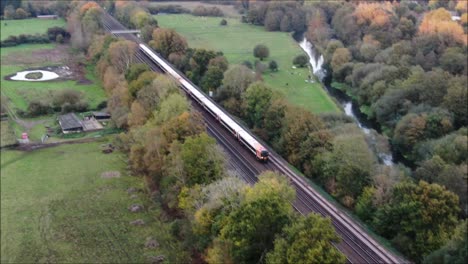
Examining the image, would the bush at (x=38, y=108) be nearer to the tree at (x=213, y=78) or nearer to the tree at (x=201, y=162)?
the tree at (x=213, y=78)

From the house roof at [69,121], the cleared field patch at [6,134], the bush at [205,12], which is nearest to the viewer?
the cleared field patch at [6,134]

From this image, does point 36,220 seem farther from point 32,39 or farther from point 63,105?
point 32,39

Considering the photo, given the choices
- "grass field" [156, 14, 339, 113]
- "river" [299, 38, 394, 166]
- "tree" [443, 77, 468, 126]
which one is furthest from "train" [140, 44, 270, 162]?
"tree" [443, 77, 468, 126]

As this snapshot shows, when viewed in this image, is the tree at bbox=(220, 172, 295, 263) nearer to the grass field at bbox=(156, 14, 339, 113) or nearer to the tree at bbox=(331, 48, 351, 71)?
the grass field at bbox=(156, 14, 339, 113)

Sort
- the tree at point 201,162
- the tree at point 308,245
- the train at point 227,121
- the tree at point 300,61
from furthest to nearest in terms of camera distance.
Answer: the tree at point 300,61 → the train at point 227,121 → the tree at point 201,162 → the tree at point 308,245

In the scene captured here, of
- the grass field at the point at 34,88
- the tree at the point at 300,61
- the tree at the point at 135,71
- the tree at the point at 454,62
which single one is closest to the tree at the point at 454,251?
the tree at the point at 135,71

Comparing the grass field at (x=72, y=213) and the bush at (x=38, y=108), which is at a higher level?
the grass field at (x=72, y=213)

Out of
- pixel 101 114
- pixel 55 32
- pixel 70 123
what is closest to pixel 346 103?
pixel 101 114
